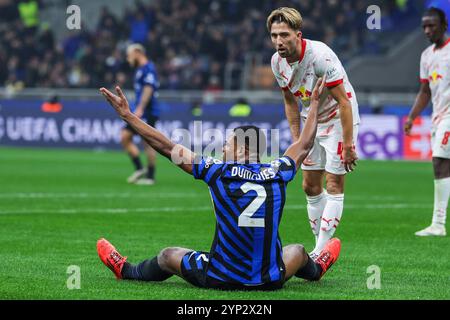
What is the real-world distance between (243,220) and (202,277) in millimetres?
492

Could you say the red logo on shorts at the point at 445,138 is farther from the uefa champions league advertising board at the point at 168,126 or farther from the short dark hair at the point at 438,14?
the uefa champions league advertising board at the point at 168,126

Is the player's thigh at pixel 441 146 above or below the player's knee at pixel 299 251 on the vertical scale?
above

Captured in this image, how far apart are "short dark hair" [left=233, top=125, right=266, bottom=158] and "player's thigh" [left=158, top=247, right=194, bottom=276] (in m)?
0.85

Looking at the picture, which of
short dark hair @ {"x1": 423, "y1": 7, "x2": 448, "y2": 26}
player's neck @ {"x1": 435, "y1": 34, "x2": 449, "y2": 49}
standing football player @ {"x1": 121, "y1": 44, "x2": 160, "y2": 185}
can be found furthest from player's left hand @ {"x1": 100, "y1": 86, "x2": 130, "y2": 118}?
standing football player @ {"x1": 121, "y1": 44, "x2": 160, "y2": 185}

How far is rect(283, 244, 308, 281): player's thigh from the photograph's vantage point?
7.13m

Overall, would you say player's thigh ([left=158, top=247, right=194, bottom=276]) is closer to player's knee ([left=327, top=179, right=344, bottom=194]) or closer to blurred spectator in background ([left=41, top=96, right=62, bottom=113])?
player's knee ([left=327, top=179, right=344, bottom=194])

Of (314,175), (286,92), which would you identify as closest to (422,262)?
(314,175)

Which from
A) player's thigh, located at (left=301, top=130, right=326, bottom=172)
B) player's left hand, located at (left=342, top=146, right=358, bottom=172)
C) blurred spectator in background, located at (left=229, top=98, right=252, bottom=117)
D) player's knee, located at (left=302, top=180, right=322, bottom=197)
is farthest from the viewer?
blurred spectator in background, located at (left=229, top=98, right=252, bottom=117)

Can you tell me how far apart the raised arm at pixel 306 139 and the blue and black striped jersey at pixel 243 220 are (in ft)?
0.90

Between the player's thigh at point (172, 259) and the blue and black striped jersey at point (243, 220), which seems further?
the player's thigh at point (172, 259)

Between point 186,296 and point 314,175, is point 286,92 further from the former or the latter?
point 186,296

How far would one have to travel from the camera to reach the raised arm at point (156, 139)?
6.88 metres

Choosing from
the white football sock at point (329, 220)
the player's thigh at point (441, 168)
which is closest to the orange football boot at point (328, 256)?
the white football sock at point (329, 220)

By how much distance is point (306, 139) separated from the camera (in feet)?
23.8
